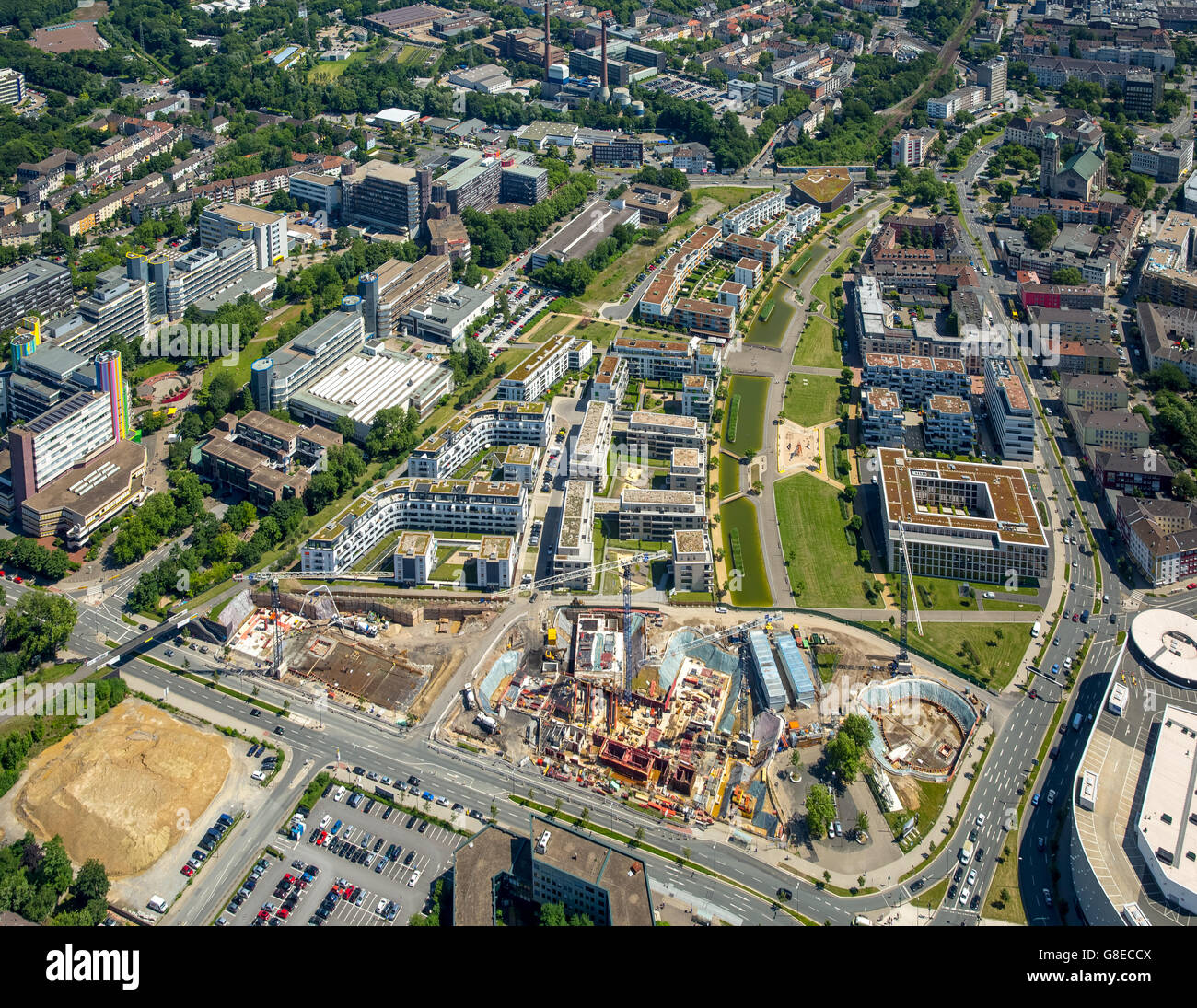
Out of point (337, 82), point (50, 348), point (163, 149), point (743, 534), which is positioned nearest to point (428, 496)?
point (743, 534)

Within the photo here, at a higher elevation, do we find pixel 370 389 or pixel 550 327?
pixel 550 327

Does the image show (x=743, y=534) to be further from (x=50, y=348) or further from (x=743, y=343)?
(x=50, y=348)

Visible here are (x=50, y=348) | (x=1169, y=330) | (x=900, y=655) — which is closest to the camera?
(x=900, y=655)

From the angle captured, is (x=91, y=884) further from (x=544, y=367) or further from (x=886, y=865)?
(x=544, y=367)

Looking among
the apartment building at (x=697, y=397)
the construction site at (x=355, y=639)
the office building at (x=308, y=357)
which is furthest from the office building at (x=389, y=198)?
the construction site at (x=355, y=639)

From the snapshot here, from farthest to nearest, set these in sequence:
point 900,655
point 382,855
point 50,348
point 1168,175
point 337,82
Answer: point 337,82 → point 1168,175 → point 50,348 → point 900,655 → point 382,855

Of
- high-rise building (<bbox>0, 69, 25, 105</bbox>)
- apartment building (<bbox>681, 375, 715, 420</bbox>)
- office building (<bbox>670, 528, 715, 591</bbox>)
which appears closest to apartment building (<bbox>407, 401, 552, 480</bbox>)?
apartment building (<bbox>681, 375, 715, 420</bbox>)

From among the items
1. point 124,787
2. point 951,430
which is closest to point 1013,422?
point 951,430

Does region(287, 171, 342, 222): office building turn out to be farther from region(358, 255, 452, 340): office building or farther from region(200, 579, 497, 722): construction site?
region(200, 579, 497, 722): construction site
